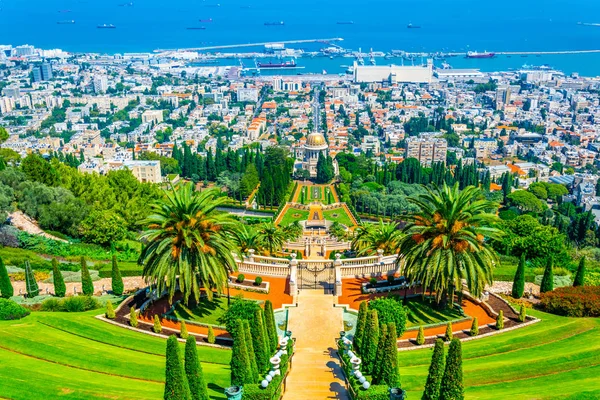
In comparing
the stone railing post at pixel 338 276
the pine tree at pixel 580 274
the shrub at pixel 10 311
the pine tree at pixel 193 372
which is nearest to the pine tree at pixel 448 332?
the stone railing post at pixel 338 276

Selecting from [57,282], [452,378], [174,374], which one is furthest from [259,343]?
[57,282]

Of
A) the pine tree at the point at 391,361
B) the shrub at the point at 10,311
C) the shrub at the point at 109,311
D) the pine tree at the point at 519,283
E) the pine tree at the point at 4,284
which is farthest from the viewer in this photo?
the pine tree at the point at 519,283

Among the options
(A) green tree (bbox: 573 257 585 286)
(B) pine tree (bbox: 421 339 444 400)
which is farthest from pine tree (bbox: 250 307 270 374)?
(A) green tree (bbox: 573 257 585 286)

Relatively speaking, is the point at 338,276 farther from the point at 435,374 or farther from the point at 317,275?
the point at 435,374

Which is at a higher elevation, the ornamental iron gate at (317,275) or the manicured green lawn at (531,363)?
the ornamental iron gate at (317,275)

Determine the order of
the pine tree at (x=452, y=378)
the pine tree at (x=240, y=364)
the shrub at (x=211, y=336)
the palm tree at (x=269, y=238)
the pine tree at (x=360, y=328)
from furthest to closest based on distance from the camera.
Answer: the palm tree at (x=269, y=238) < the shrub at (x=211, y=336) < the pine tree at (x=360, y=328) < the pine tree at (x=240, y=364) < the pine tree at (x=452, y=378)

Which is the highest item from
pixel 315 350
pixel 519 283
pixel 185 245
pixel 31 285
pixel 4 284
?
pixel 185 245

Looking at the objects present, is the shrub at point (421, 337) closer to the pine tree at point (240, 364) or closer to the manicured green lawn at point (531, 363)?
the manicured green lawn at point (531, 363)
